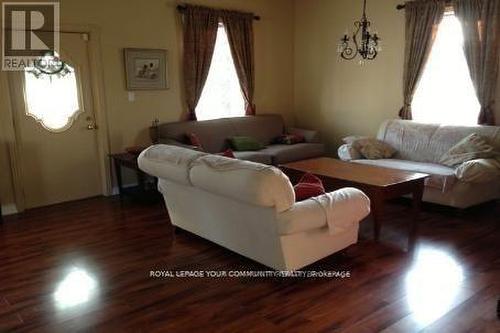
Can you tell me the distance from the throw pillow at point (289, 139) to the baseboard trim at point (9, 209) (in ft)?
11.6

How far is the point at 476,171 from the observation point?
4137 millimetres

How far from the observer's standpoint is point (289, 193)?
2.67 meters

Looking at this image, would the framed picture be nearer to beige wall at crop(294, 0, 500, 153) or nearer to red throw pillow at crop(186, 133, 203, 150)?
red throw pillow at crop(186, 133, 203, 150)

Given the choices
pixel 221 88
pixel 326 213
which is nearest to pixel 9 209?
pixel 221 88

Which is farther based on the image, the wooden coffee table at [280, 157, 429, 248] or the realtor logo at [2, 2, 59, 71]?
the realtor logo at [2, 2, 59, 71]

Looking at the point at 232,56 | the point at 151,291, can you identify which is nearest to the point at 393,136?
the point at 232,56

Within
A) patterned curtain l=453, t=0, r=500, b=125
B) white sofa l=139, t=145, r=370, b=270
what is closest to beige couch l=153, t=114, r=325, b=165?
white sofa l=139, t=145, r=370, b=270

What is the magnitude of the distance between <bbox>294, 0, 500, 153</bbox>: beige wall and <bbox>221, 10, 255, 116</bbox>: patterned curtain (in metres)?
0.98

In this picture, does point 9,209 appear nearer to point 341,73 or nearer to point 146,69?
point 146,69

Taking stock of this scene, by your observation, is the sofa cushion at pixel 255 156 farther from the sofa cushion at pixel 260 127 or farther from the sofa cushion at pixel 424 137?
the sofa cushion at pixel 424 137

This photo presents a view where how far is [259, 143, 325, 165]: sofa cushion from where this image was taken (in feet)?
18.6

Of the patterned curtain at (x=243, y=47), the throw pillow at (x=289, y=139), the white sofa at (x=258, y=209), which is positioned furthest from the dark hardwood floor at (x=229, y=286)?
the patterned curtain at (x=243, y=47)

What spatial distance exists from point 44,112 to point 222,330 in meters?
3.65

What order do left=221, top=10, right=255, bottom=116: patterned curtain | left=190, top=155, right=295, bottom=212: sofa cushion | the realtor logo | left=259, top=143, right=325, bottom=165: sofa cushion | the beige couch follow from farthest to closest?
left=221, top=10, right=255, bottom=116: patterned curtain
left=259, top=143, right=325, bottom=165: sofa cushion
the beige couch
the realtor logo
left=190, top=155, right=295, bottom=212: sofa cushion
